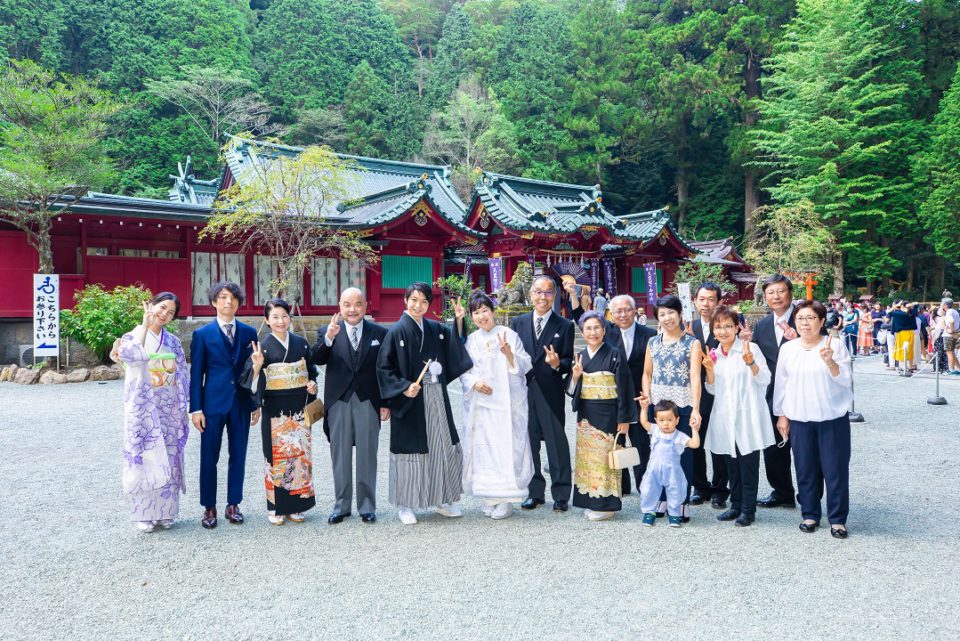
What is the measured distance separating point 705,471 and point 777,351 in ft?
3.41

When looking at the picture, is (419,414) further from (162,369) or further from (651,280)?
(651,280)

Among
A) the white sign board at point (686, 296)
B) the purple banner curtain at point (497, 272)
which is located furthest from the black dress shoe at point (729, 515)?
the purple banner curtain at point (497, 272)

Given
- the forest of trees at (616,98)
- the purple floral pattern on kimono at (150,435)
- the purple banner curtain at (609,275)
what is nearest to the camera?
the purple floral pattern on kimono at (150,435)

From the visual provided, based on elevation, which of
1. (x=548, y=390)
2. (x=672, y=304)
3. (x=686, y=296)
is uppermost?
(x=686, y=296)

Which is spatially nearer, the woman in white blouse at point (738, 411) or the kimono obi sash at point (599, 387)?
the woman in white blouse at point (738, 411)

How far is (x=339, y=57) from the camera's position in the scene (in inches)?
1489

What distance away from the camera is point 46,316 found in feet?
36.2

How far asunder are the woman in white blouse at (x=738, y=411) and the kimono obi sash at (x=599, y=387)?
0.66 metres

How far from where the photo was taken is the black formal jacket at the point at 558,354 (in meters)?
4.60

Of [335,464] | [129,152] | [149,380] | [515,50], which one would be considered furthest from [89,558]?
[515,50]

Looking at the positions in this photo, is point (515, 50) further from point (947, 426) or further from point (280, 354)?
point (280, 354)

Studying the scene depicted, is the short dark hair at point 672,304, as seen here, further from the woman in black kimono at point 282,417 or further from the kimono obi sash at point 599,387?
the woman in black kimono at point 282,417

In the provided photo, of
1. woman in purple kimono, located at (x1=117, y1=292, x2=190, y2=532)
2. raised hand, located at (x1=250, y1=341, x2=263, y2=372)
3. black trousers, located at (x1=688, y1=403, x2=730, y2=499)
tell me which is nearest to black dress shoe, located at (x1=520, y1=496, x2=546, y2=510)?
black trousers, located at (x1=688, y1=403, x2=730, y2=499)

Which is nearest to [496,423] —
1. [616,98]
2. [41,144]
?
[41,144]
